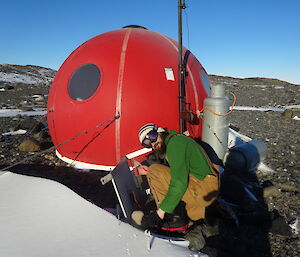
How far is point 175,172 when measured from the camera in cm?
291

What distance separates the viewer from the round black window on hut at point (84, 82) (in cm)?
494

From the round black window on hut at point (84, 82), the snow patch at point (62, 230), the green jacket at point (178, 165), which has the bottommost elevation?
the snow patch at point (62, 230)

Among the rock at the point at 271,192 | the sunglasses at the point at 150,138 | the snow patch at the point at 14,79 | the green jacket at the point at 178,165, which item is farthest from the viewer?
the snow patch at the point at 14,79

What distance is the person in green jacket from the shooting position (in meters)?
2.91

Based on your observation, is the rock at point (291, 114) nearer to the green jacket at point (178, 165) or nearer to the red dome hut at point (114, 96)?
the red dome hut at point (114, 96)

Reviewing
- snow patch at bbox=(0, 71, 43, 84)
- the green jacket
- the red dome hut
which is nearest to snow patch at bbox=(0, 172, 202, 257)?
the green jacket

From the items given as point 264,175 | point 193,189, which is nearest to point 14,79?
point 264,175

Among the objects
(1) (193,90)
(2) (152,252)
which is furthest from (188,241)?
(1) (193,90)

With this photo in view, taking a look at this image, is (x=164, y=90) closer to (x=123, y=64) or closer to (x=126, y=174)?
(x=123, y=64)

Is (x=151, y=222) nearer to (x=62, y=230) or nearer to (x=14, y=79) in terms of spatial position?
(x=62, y=230)

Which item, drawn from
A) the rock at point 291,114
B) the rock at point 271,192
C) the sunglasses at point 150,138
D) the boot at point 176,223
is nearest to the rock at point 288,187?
the rock at point 271,192

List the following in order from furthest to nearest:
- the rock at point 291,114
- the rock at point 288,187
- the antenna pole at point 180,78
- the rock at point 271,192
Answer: the rock at point 291,114 → the antenna pole at point 180,78 → the rock at point 288,187 → the rock at point 271,192

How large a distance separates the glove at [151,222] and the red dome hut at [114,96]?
1570mm

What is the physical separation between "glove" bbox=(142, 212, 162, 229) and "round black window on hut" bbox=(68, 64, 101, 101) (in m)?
2.63
